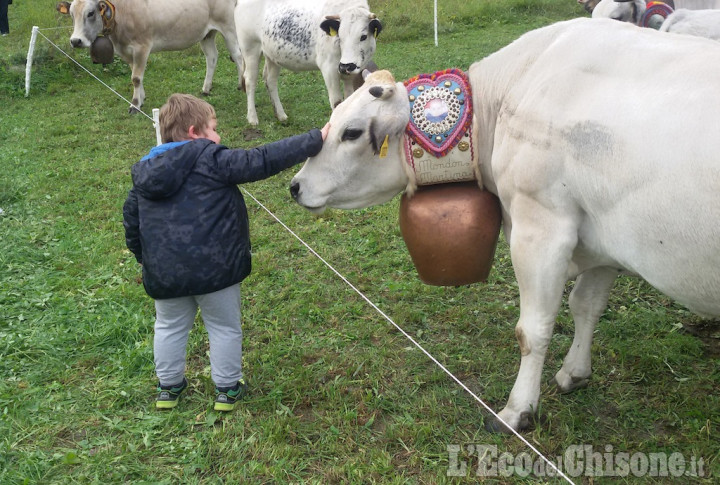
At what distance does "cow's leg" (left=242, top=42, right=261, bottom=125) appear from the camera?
9.23m

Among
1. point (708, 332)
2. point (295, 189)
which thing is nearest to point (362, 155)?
point (295, 189)

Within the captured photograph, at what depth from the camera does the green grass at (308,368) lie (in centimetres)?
304

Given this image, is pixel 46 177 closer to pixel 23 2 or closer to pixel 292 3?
pixel 292 3

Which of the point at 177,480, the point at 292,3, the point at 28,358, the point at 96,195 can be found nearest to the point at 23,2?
the point at 292,3

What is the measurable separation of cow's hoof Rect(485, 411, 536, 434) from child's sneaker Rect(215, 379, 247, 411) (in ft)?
4.19

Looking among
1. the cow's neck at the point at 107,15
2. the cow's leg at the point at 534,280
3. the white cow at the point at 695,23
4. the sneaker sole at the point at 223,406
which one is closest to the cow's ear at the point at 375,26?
the white cow at the point at 695,23

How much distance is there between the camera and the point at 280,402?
3.45m

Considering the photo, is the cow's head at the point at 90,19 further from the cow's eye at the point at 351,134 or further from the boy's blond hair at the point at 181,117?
the cow's eye at the point at 351,134

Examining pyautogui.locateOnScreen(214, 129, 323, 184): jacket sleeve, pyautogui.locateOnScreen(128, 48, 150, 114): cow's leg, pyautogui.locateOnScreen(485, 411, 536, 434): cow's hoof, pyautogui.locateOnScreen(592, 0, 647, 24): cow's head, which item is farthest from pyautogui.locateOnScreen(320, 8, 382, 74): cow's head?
pyautogui.locateOnScreen(485, 411, 536, 434): cow's hoof

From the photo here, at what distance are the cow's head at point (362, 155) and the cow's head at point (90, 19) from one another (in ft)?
27.2

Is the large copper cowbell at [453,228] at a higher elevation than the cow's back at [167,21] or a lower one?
higher

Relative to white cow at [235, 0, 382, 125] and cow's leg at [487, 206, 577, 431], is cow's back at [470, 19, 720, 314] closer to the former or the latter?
cow's leg at [487, 206, 577, 431]

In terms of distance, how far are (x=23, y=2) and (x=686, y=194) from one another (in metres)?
22.1

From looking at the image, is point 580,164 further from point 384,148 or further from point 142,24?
point 142,24
